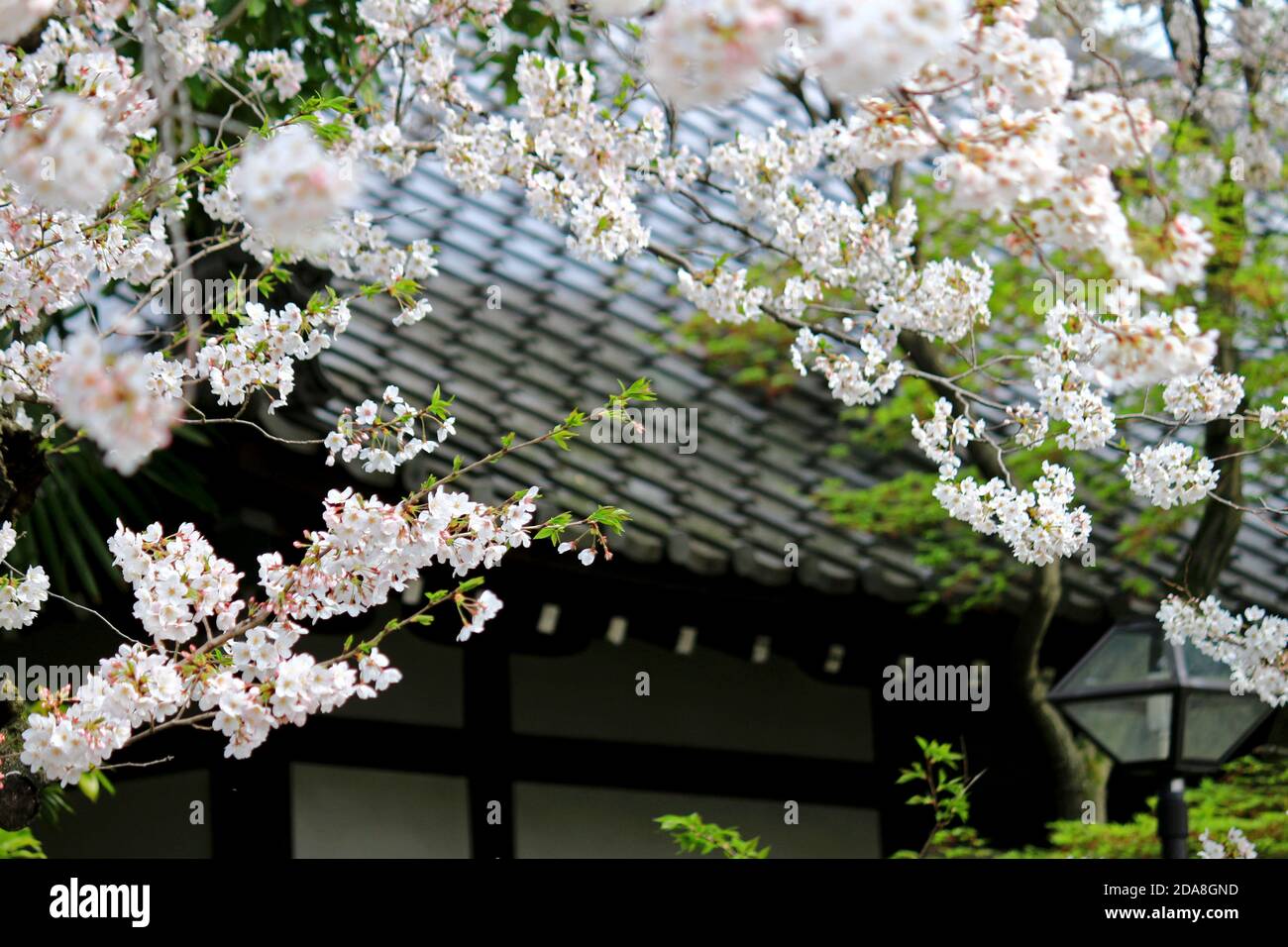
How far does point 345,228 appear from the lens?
4648 mm

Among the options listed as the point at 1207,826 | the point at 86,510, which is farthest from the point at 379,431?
the point at 1207,826

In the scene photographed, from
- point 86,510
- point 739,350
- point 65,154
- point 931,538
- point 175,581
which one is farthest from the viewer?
point 739,350

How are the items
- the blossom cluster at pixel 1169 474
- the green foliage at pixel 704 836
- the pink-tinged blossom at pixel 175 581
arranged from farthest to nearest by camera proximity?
the green foliage at pixel 704 836 → the blossom cluster at pixel 1169 474 → the pink-tinged blossom at pixel 175 581

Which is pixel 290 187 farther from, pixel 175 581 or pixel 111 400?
pixel 175 581

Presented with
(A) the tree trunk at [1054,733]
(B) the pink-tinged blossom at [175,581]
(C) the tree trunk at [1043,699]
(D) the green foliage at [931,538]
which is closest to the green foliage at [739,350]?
(D) the green foliage at [931,538]

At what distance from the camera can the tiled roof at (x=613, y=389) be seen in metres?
5.66

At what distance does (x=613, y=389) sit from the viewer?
682 centimetres

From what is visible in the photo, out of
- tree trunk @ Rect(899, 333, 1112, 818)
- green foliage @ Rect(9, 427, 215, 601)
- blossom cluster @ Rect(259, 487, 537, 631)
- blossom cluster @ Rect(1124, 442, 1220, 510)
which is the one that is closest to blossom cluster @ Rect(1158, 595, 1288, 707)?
blossom cluster @ Rect(1124, 442, 1220, 510)

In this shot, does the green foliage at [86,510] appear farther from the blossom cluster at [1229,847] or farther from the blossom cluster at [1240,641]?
the blossom cluster at [1229,847]

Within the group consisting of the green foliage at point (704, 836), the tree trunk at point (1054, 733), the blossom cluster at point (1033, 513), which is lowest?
the green foliage at point (704, 836)

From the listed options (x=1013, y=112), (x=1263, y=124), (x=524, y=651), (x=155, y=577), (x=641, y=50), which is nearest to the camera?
(x=1013, y=112)
